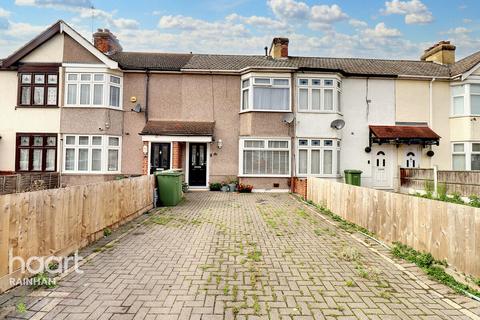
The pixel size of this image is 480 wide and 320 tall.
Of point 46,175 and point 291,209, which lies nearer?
point 291,209

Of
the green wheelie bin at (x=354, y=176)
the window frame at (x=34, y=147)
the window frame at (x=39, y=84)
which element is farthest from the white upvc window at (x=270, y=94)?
the window frame at (x=34, y=147)

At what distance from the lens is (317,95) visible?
16.1 meters

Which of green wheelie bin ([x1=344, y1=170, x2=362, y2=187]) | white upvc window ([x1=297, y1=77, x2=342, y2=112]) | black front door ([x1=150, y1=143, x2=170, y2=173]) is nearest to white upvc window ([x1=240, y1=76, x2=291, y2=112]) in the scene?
white upvc window ([x1=297, y1=77, x2=342, y2=112])

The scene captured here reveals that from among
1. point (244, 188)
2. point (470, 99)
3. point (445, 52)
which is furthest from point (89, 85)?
point (445, 52)

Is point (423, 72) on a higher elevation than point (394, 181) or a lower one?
higher

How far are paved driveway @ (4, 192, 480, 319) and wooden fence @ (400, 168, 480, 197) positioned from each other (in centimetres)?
660

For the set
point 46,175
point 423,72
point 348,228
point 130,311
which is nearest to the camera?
point 130,311

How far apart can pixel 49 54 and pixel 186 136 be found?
331 inches

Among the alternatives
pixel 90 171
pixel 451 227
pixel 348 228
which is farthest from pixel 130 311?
pixel 90 171

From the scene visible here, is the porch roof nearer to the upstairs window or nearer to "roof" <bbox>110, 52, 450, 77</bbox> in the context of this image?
"roof" <bbox>110, 52, 450, 77</bbox>

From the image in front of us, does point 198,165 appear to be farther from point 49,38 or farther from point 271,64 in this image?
point 49,38

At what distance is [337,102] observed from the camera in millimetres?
16109

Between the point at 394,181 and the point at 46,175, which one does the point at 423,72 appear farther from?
the point at 46,175

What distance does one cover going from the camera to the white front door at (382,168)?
16828mm
